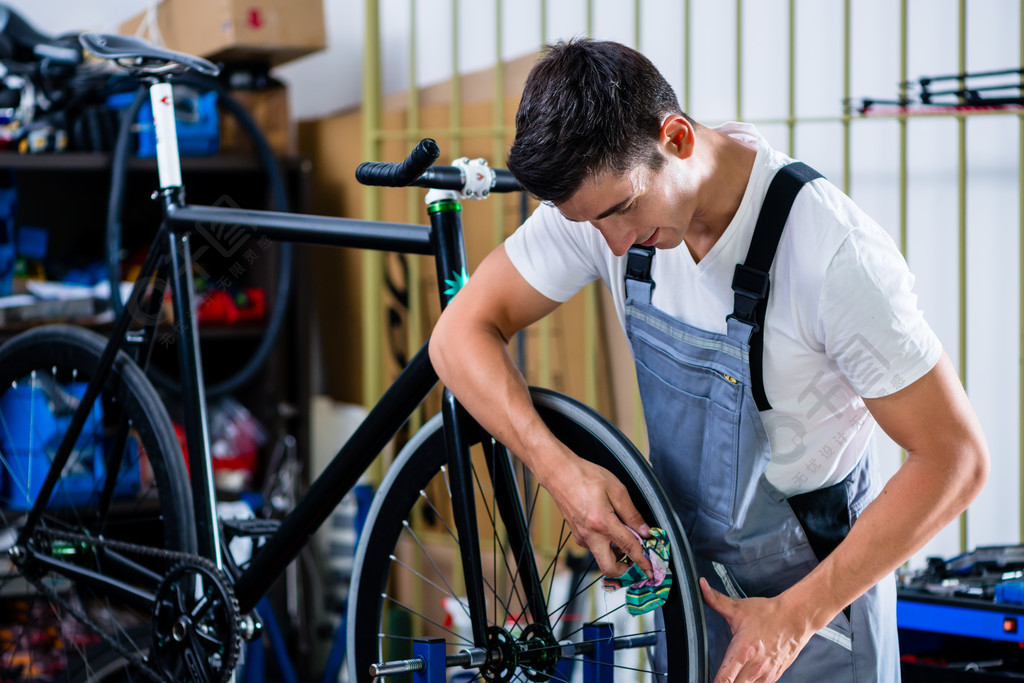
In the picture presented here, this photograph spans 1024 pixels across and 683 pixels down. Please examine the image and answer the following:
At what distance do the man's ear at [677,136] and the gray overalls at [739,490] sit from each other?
109 mm

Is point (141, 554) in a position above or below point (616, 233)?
below

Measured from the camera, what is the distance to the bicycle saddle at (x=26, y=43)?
7.43ft

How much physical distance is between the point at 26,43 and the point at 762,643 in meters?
2.20

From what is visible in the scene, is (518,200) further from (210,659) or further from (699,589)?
(699,589)

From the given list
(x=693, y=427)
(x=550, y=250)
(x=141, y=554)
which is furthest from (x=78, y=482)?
(x=693, y=427)

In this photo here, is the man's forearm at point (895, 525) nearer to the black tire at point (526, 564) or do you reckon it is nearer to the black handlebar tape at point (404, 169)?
the black tire at point (526, 564)

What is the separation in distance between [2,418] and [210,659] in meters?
0.73

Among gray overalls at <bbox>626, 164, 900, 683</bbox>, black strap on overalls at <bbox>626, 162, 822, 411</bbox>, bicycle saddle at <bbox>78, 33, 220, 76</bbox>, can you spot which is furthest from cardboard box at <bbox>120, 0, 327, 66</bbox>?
black strap on overalls at <bbox>626, 162, 822, 411</bbox>

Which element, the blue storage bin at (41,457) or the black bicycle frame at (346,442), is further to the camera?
the blue storage bin at (41,457)

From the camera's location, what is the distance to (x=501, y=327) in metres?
1.12

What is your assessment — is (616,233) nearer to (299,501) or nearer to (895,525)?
(895,525)

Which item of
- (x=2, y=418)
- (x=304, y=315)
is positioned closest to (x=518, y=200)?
(x=304, y=315)

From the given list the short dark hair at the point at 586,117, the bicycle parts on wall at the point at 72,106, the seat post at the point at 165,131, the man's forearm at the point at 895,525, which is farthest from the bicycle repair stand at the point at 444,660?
the bicycle parts on wall at the point at 72,106

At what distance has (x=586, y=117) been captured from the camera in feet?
2.79
